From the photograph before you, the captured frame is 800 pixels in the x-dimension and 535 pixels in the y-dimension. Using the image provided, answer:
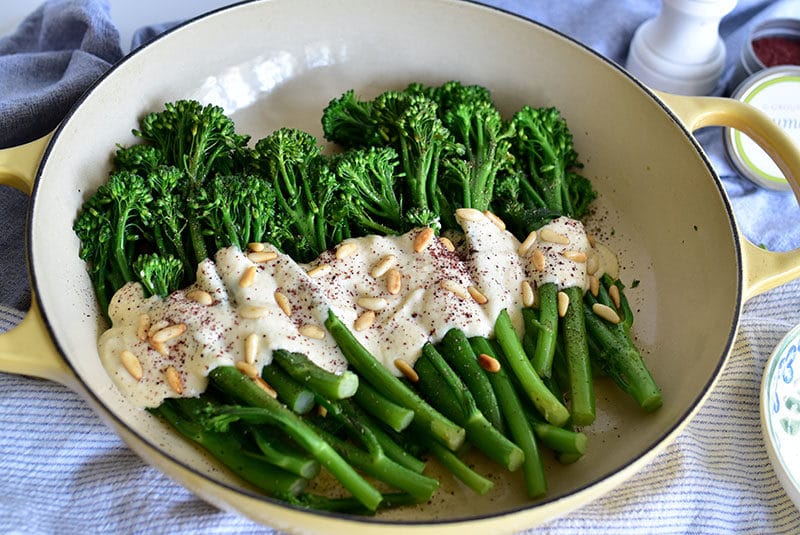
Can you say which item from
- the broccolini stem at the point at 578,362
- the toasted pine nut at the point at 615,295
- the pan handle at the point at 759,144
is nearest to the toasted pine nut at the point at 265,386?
the broccolini stem at the point at 578,362

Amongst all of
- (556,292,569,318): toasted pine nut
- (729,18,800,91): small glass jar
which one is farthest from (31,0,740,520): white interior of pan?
(729,18,800,91): small glass jar

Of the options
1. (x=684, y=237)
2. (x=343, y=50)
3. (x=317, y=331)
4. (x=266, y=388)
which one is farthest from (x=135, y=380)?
(x=684, y=237)

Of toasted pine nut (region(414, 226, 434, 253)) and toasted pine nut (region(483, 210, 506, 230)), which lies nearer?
toasted pine nut (region(414, 226, 434, 253))

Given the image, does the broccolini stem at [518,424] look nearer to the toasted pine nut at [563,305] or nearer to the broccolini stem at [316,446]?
the toasted pine nut at [563,305]

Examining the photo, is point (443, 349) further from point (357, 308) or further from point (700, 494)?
point (700, 494)

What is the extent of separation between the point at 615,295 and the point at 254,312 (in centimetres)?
103

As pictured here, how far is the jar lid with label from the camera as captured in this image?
3.12 metres

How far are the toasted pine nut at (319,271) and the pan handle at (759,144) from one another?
111cm

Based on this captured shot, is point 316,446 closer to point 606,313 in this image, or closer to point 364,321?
point 364,321

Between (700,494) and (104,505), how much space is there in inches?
59.8

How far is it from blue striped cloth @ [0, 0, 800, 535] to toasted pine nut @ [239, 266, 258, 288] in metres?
0.52

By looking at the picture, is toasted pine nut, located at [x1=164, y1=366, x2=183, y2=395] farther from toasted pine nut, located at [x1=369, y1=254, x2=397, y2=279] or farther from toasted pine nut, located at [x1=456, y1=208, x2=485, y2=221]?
toasted pine nut, located at [x1=456, y1=208, x2=485, y2=221]

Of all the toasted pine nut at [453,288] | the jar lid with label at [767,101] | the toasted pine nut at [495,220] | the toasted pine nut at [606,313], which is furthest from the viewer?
the jar lid with label at [767,101]

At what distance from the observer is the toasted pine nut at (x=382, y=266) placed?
226cm
